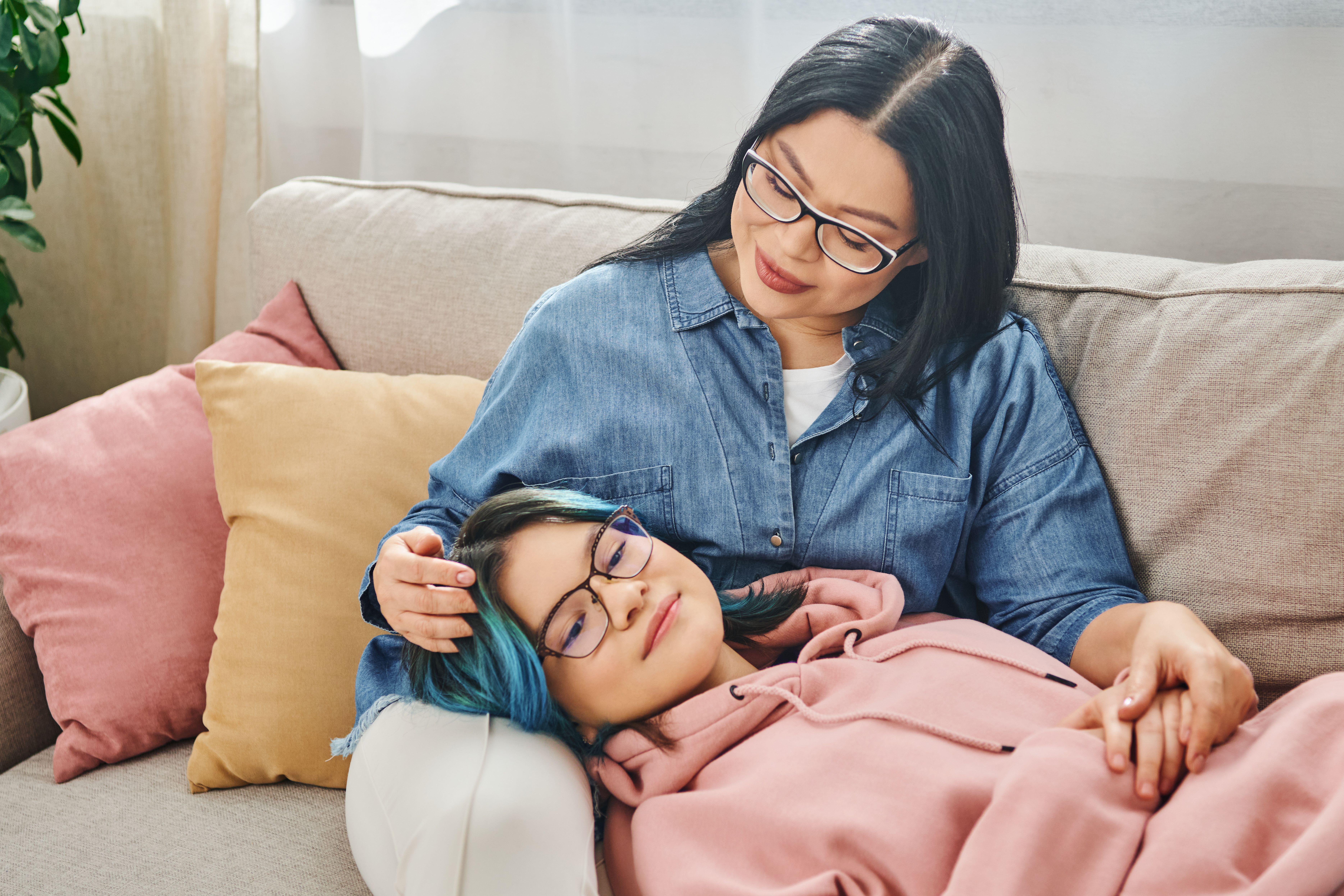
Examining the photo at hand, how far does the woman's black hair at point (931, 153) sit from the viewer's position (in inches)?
40.9

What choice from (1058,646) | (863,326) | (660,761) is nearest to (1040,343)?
(863,326)

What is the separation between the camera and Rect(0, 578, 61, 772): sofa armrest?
131 centimetres

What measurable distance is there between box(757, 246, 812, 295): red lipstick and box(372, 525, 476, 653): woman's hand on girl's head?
477mm

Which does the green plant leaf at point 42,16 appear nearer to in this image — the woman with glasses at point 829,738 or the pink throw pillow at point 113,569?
the pink throw pillow at point 113,569

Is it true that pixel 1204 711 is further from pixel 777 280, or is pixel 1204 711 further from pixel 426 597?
pixel 426 597

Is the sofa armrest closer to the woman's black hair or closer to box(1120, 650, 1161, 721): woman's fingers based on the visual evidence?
the woman's black hair

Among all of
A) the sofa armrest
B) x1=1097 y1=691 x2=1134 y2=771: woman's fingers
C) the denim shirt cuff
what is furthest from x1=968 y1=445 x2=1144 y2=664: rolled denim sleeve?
the sofa armrest

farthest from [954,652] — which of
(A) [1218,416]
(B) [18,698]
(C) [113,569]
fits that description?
(B) [18,698]

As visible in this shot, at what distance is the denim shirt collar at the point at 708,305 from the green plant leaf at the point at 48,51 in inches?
50.0

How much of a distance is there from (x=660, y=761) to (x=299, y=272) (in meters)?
1.11

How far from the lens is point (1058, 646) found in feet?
3.68

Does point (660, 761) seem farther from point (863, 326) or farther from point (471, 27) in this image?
point (471, 27)

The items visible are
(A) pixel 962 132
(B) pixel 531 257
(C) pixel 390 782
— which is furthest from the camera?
(B) pixel 531 257

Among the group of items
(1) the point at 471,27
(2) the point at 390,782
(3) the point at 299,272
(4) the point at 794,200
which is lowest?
(2) the point at 390,782
